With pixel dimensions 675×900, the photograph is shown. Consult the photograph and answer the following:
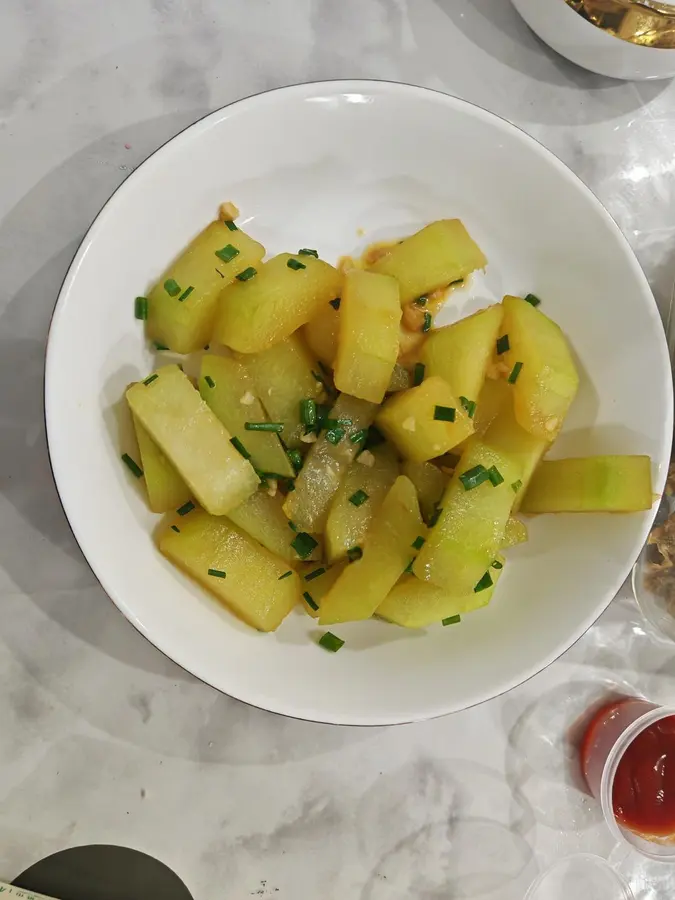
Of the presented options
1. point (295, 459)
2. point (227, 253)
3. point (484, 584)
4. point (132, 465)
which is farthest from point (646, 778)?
point (227, 253)

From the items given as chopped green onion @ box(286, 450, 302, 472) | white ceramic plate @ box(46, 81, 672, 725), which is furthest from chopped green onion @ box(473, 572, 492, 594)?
chopped green onion @ box(286, 450, 302, 472)

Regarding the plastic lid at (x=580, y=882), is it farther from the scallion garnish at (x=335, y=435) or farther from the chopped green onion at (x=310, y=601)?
the scallion garnish at (x=335, y=435)

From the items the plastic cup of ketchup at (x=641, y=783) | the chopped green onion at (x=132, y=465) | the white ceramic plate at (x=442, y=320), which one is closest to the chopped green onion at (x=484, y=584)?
the white ceramic plate at (x=442, y=320)

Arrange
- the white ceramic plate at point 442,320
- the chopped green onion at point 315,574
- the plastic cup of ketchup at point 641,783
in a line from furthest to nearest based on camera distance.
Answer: the plastic cup of ketchup at point 641,783, the chopped green onion at point 315,574, the white ceramic plate at point 442,320

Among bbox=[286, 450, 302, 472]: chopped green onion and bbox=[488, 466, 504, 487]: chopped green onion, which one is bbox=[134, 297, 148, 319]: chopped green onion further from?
bbox=[488, 466, 504, 487]: chopped green onion

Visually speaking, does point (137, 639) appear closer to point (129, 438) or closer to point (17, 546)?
point (17, 546)

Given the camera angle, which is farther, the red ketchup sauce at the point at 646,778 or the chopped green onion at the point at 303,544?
the red ketchup sauce at the point at 646,778

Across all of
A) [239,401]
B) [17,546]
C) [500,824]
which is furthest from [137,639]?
[500,824]
